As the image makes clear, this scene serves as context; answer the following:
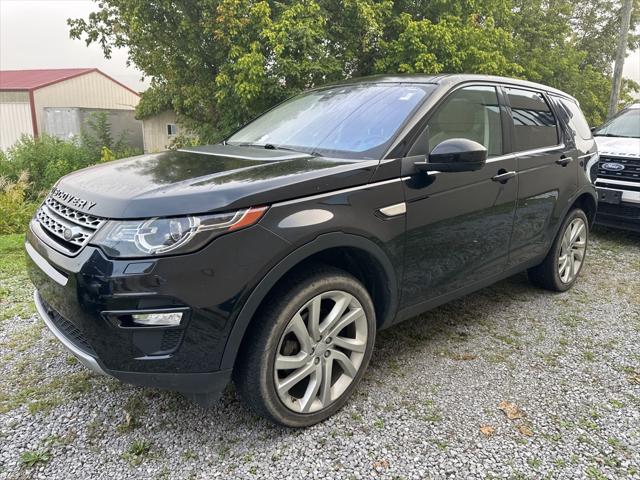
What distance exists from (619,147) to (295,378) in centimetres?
596

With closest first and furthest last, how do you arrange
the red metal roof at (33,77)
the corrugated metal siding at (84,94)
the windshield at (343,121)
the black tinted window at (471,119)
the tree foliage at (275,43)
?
the windshield at (343,121), the black tinted window at (471,119), the tree foliage at (275,43), the corrugated metal siding at (84,94), the red metal roof at (33,77)

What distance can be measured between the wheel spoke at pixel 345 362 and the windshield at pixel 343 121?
1036mm

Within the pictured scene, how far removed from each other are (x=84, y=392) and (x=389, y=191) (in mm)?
1995

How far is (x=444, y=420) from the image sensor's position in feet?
8.48

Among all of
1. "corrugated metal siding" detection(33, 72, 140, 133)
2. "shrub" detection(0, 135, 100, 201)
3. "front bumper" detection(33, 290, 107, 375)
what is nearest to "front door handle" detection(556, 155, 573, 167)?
"front bumper" detection(33, 290, 107, 375)

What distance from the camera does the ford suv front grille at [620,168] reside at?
236 inches

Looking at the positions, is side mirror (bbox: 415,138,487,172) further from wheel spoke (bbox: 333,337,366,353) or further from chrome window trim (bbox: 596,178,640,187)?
chrome window trim (bbox: 596,178,640,187)

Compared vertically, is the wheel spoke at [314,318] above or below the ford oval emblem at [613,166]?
below

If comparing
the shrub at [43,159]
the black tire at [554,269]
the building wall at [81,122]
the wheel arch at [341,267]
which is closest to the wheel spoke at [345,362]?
the wheel arch at [341,267]

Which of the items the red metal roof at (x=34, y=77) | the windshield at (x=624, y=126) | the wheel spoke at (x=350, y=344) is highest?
the red metal roof at (x=34, y=77)

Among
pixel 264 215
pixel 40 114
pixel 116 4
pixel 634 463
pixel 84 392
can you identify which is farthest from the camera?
pixel 40 114

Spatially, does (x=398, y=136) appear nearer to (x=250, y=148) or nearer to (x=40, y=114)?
(x=250, y=148)

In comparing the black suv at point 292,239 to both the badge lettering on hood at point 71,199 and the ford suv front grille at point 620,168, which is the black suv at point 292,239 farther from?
the ford suv front grille at point 620,168

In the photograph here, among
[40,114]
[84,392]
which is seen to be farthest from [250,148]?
[40,114]
